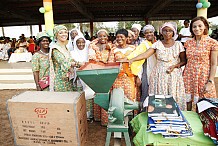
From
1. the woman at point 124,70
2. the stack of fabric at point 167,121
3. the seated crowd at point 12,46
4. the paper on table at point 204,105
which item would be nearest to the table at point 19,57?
the seated crowd at point 12,46

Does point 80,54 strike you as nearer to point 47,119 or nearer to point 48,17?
point 47,119

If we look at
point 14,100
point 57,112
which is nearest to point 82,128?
point 57,112

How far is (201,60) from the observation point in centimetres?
219

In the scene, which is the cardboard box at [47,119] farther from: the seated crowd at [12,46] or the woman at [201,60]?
the seated crowd at [12,46]

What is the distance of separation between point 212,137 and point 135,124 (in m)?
0.63

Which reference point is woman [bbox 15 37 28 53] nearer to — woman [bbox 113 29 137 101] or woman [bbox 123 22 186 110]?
woman [bbox 113 29 137 101]

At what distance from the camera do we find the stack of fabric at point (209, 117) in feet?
4.14

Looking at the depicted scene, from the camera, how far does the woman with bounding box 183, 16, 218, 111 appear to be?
6.98 feet

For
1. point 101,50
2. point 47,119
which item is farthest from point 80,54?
point 47,119

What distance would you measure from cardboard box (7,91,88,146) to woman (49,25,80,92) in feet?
1.70

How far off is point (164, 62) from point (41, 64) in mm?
1532

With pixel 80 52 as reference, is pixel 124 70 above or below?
below

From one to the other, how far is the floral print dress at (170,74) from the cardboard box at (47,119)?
1.01 metres

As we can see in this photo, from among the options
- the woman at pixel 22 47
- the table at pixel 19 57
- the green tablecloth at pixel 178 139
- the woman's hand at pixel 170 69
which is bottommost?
the green tablecloth at pixel 178 139
